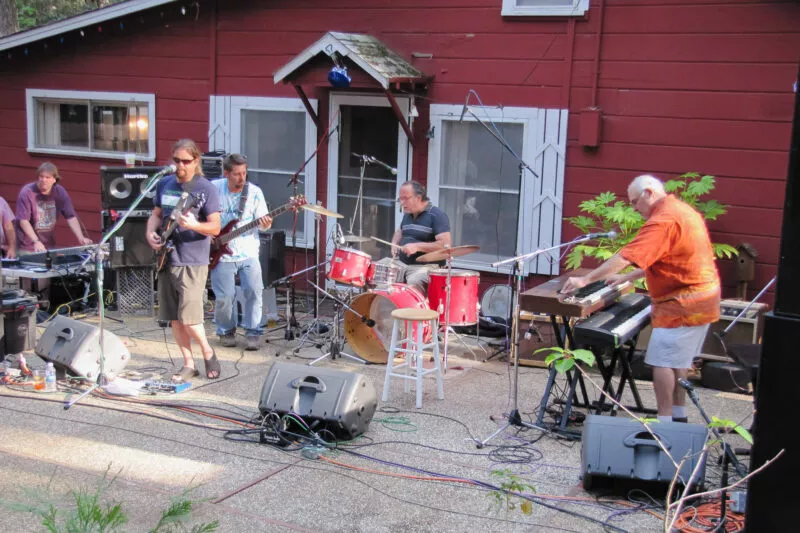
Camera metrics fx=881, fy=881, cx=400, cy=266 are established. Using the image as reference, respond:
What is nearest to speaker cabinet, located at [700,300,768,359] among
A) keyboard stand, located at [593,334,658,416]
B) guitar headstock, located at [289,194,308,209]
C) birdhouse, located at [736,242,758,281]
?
birdhouse, located at [736,242,758,281]

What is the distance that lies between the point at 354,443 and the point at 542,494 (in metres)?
1.26

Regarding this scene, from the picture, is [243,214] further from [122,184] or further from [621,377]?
[621,377]

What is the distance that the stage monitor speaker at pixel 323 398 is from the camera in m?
5.29

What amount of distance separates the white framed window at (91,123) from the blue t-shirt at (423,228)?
417 cm

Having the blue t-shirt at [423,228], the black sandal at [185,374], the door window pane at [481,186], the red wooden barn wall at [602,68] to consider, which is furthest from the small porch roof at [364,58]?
the black sandal at [185,374]

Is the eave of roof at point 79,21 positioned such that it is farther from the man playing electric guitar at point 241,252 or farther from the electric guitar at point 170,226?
the electric guitar at point 170,226

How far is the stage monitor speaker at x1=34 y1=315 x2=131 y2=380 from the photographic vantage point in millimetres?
6359

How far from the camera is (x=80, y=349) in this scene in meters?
6.35

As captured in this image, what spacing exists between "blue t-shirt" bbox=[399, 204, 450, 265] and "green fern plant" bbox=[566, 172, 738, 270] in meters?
1.16

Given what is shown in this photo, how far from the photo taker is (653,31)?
311 inches

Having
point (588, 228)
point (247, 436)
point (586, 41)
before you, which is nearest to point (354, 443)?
point (247, 436)

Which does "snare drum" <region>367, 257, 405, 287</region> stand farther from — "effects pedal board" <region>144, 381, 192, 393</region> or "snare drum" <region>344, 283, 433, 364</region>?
"effects pedal board" <region>144, 381, 192, 393</region>

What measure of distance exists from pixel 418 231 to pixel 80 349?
9.75 ft

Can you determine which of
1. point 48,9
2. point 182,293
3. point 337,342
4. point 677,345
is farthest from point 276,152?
point 48,9
